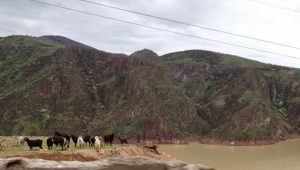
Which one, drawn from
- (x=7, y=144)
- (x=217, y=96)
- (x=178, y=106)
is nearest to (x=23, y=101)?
(x=178, y=106)

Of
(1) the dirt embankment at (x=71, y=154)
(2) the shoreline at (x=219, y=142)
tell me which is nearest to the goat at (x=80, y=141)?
(1) the dirt embankment at (x=71, y=154)

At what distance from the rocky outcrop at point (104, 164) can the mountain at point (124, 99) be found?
388ft

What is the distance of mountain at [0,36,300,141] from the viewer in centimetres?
13300

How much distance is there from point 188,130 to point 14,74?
2332 inches

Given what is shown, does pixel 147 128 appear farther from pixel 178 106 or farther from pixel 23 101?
pixel 23 101

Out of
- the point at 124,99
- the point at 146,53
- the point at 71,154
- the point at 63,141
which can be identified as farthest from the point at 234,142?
the point at 71,154

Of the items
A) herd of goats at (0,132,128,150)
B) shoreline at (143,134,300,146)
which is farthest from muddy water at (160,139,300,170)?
herd of goats at (0,132,128,150)

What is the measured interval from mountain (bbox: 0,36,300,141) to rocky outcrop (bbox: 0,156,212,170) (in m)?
118

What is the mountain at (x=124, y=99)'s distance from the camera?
13300 centimetres

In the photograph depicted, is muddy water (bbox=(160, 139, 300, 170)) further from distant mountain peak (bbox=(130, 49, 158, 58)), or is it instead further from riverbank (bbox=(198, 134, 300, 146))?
distant mountain peak (bbox=(130, 49, 158, 58))

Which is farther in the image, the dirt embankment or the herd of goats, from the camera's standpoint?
the herd of goats

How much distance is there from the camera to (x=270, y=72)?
18825 centimetres

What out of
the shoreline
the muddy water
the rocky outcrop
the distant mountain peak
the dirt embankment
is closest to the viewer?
the rocky outcrop

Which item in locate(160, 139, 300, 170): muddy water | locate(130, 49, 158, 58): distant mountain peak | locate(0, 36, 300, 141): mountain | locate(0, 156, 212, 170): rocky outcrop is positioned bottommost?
locate(160, 139, 300, 170): muddy water
